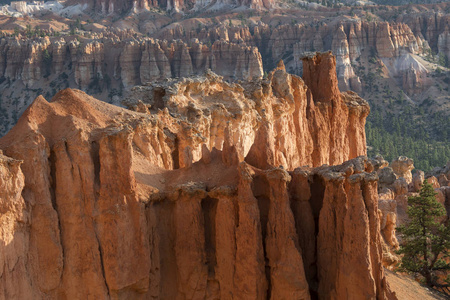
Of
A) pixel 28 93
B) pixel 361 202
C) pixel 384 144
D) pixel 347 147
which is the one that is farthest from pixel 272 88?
pixel 28 93

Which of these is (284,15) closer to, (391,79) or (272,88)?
(391,79)

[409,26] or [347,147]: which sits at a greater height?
[409,26]

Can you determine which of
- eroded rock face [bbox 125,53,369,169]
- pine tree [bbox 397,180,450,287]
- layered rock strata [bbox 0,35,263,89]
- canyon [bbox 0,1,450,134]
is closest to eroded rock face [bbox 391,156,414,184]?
eroded rock face [bbox 125,53,369,169]

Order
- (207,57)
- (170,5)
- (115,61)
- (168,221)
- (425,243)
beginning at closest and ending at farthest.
Result: (168,221) → (425,243) → (115,61) → (207,57) → (170,5)

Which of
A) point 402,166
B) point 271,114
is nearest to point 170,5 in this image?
point 402,166

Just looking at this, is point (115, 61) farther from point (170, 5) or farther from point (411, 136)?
point (170, 5)
